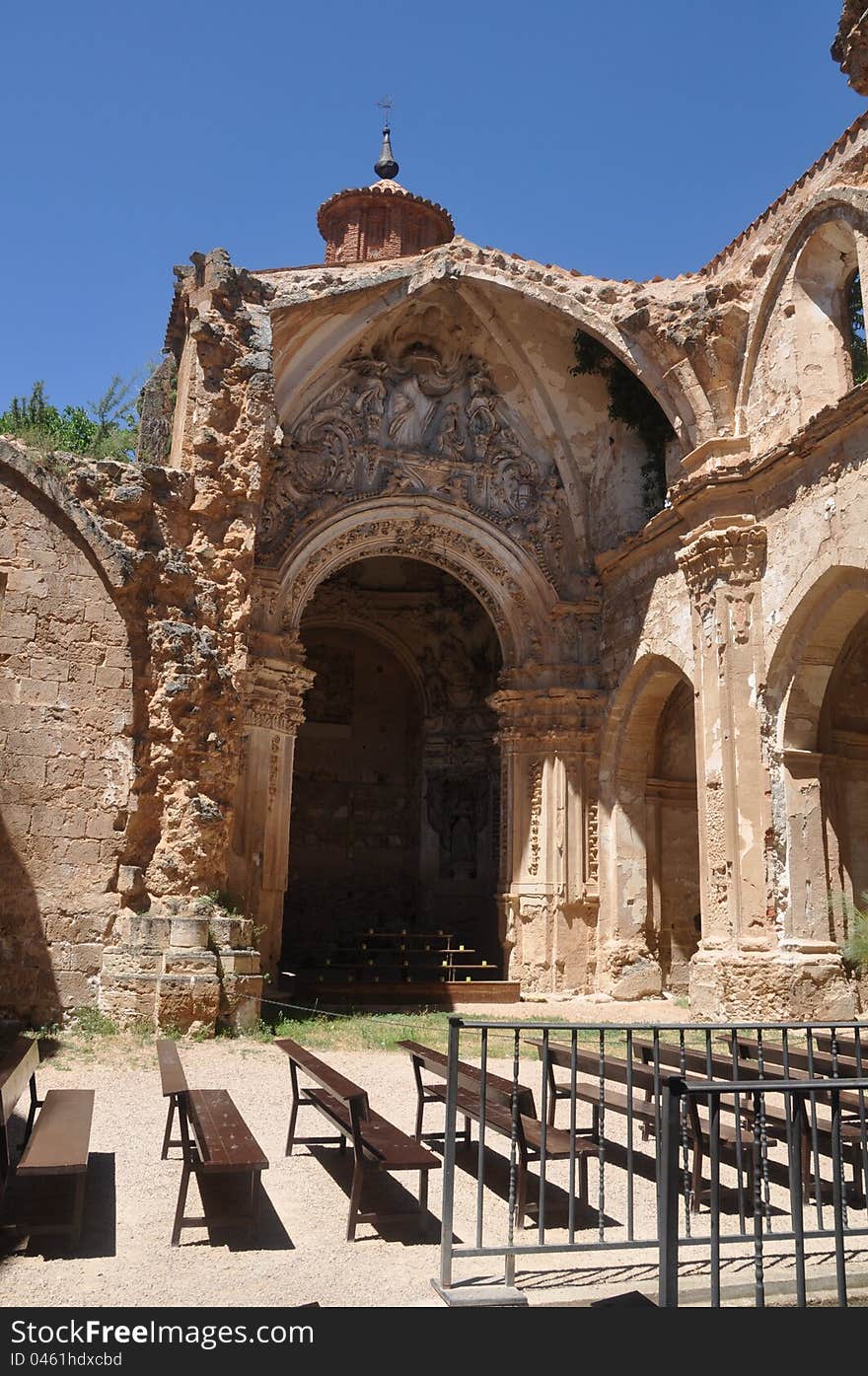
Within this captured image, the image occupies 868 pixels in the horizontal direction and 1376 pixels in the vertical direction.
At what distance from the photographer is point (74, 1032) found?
8.89 metres

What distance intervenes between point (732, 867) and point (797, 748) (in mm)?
1423

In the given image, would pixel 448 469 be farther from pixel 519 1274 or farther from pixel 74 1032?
pixel 519 1274

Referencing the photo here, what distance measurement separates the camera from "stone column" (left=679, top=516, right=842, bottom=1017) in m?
10.3

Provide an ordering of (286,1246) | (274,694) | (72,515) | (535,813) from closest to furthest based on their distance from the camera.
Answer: (286,1246)
(72,515)
(274,694)
(535,813)

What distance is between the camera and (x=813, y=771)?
10.9 meters

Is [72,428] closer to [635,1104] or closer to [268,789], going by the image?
[268,789]

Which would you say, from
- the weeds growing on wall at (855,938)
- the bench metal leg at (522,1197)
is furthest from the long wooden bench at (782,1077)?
the weeds growing on wall at (855,938)

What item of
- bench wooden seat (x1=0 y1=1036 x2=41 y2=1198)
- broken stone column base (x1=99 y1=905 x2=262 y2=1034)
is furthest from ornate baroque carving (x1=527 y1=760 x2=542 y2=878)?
bench wooden seat (x1=0 y1=1036 x2=41 y2=1198)

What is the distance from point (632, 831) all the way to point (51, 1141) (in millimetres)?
11175

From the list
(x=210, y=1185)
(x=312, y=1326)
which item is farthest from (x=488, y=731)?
(x=312, y=1326)

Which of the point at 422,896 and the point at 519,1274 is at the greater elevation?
the point at 422,896

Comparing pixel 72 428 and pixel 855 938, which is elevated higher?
pixel 72 428

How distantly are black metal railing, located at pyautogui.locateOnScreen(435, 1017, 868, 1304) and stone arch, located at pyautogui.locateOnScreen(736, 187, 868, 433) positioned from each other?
7.85 m

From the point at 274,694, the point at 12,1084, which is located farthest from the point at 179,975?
the point at 274,694
